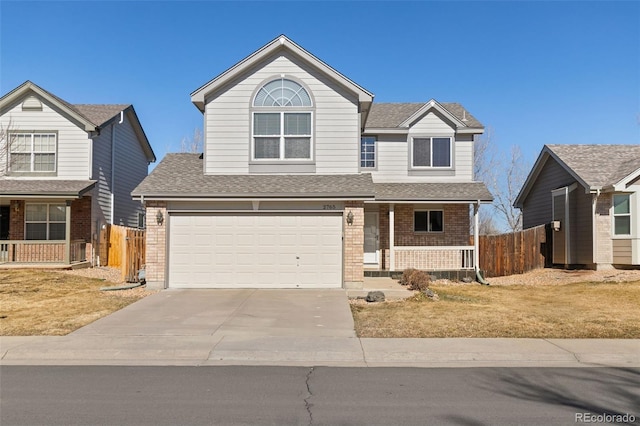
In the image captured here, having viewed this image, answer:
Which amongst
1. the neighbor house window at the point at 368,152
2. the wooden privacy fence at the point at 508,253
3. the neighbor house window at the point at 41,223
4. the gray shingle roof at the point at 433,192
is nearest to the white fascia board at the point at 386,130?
the neighbor house window at the point at 368,152

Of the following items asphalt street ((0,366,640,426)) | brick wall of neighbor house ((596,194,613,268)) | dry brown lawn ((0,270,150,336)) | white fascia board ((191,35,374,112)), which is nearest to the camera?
asphalt street ((0,366,640,426))

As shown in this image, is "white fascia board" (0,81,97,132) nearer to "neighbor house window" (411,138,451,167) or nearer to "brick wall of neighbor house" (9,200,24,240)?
"brick wall of neighbor house" (9,200,24,240)

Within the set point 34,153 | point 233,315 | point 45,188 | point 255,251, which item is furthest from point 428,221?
point 34,153

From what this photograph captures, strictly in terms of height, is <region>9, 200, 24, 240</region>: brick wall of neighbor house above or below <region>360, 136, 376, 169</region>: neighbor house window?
below

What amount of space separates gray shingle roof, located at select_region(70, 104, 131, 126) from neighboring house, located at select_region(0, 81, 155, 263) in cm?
19

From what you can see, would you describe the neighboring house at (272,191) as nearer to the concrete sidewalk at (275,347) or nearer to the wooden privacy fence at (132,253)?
the wooden privacy fence at (132,253)

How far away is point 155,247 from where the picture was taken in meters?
15.6

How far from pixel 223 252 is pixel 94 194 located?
10350 mm

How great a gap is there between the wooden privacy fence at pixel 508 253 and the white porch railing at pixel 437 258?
1.43 m

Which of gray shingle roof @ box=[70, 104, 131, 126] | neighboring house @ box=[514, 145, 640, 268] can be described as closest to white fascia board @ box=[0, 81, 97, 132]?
gray shingle roof @ box=[70, 104, 131, 126]

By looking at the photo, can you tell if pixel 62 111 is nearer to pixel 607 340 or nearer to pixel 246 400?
pixel 246 400

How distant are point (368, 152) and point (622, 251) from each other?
10625 millimetres

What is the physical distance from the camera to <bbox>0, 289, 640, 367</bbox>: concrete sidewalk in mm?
8141

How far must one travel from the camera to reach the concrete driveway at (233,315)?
9.97m
